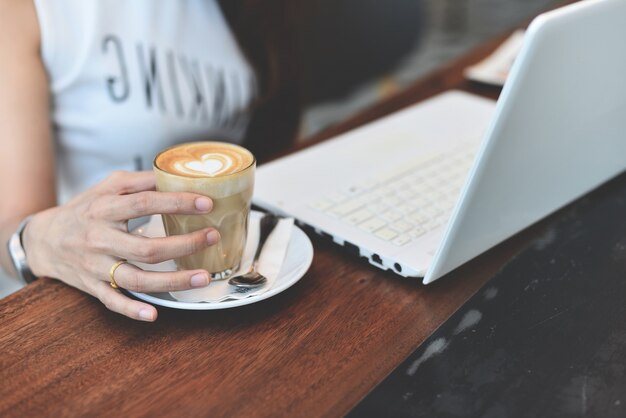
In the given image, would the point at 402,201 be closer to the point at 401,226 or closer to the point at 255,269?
the point at 401,226

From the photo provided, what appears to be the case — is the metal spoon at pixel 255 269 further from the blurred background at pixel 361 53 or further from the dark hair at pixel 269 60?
the blurred background at pixel 361 53

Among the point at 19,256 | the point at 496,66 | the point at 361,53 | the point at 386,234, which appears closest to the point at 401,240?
the point at 386,234

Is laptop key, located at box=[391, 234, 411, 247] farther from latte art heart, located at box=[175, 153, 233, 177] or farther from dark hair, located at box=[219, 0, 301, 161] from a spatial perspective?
dark hair, located at box=[219, 0, 301, 161]

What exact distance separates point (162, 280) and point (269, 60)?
63 centimetres

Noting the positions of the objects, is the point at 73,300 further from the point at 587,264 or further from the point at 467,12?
the point at 467,12

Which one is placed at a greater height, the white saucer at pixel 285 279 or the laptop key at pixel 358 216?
the white saucer at pixel 285 279

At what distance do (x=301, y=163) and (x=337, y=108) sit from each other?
2.09m

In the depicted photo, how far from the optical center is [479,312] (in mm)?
510

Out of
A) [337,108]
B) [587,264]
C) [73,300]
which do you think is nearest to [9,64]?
[73,300]

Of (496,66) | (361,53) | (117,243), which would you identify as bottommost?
(361,53)

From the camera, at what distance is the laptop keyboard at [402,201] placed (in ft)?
1.95

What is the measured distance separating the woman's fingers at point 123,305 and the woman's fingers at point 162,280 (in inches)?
0.5

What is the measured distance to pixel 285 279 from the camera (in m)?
0.52

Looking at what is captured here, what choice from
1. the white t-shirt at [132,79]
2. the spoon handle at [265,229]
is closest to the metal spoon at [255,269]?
the spoon handle at [265,229]
